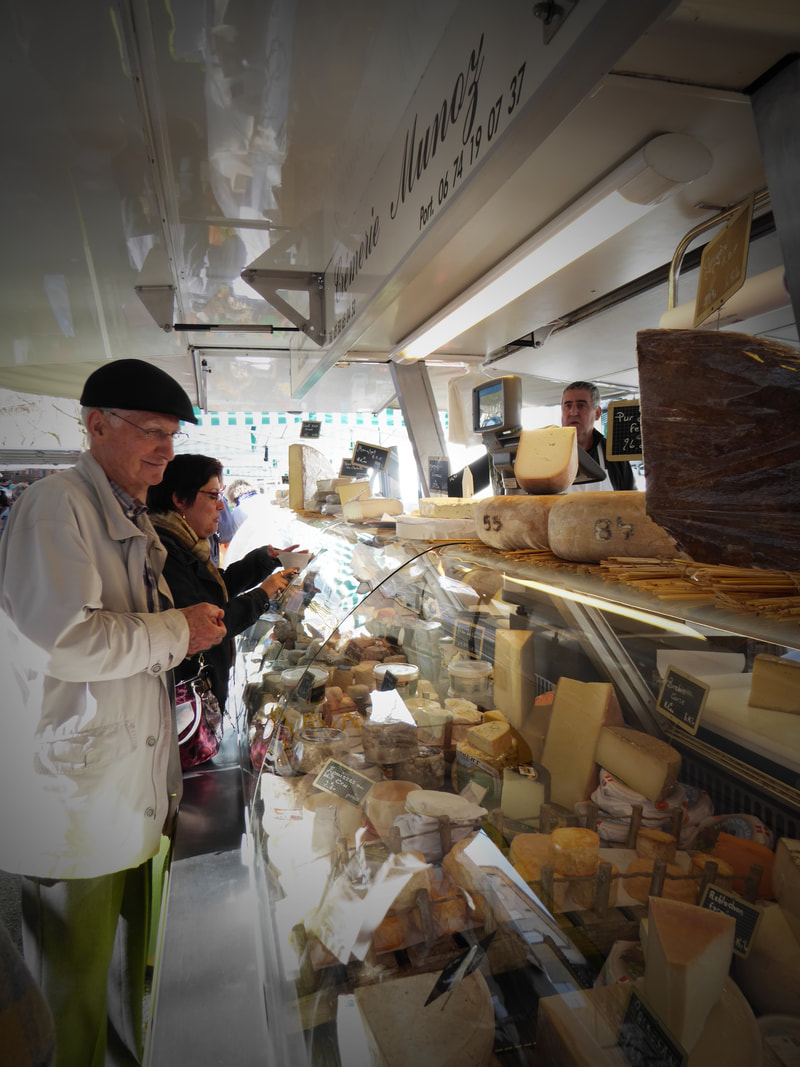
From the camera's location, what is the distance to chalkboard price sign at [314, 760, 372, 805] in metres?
1.55

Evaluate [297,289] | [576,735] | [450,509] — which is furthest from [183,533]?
[576,735]

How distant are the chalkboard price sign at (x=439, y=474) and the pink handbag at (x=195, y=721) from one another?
57.5 inches

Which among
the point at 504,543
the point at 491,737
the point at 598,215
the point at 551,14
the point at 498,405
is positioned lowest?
the point at 491,737

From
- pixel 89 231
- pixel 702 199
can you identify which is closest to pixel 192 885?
pixel 89 231

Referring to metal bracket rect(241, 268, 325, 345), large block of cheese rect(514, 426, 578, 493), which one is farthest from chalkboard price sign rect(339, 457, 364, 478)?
large block of cheese rect(514, 426, 578, 493)

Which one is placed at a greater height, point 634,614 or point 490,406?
point 490,406

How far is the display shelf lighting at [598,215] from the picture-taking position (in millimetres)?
1179

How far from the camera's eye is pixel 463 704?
63.3 inches

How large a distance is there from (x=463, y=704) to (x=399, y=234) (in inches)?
51.0

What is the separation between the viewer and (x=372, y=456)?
367 centimetres

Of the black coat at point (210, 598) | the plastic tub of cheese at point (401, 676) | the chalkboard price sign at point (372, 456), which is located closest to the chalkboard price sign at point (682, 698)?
the plastic tub of cheese at point (401, 676)

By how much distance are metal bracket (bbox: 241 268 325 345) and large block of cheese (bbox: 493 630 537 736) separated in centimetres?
187

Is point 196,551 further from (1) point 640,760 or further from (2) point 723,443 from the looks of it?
(2) point 723,443

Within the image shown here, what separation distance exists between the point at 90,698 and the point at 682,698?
1605mm
